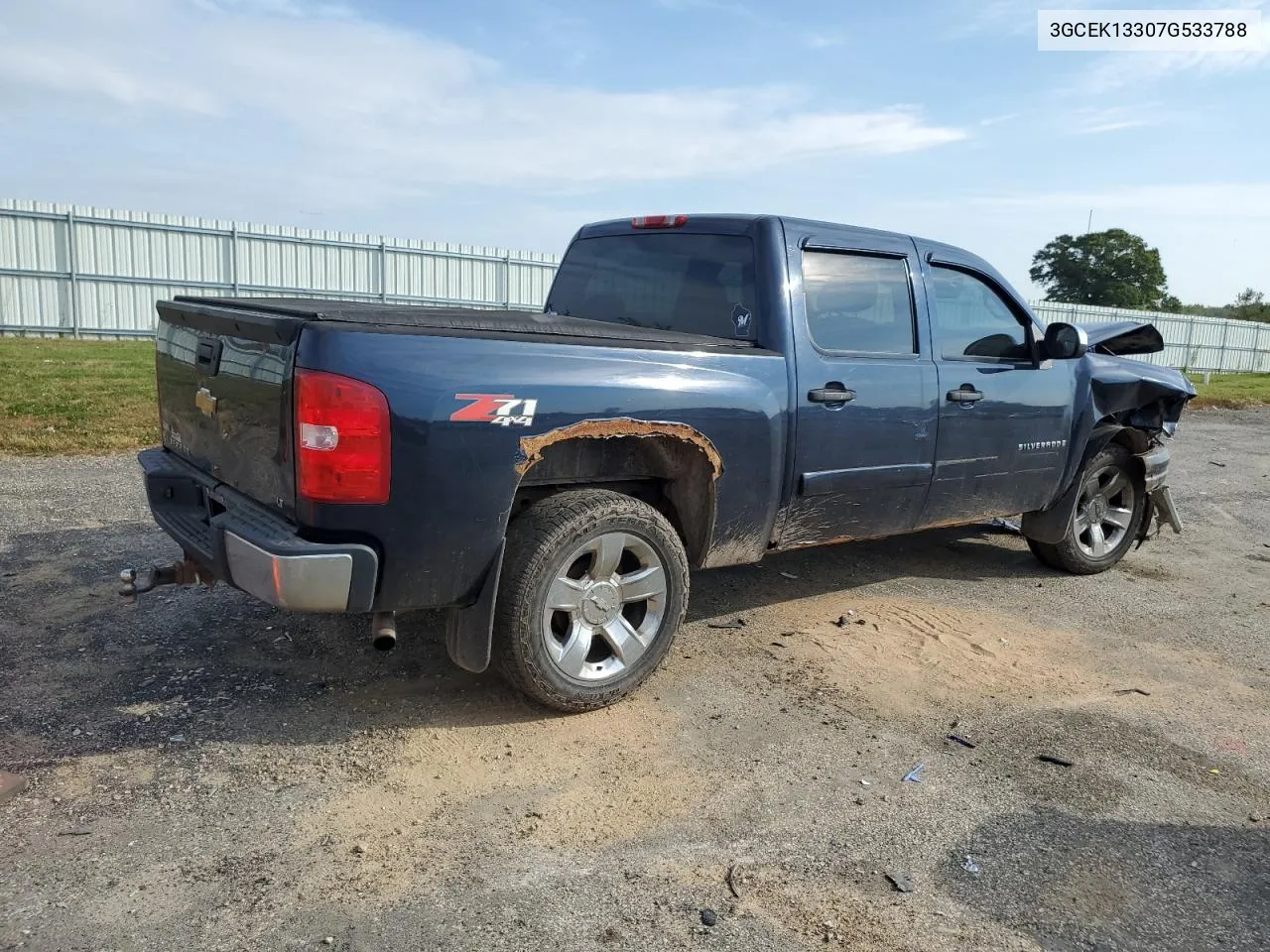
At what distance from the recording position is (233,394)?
3426mm

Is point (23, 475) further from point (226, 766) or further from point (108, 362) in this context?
point (108, 362)

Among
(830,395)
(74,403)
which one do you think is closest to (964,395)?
(830,395)

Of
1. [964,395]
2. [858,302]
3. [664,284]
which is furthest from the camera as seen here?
[964,395]

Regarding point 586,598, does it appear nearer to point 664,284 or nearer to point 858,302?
point 664,284

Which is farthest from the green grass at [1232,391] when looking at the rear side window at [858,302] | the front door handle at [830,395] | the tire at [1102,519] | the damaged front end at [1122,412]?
the front door handle at [830,395]

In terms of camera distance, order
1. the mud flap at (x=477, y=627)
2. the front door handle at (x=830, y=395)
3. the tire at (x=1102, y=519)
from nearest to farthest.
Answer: the mud flap at (x=477, y=627), the front door handle at (x=830, y=395), the tire at (x=1102, y=519)

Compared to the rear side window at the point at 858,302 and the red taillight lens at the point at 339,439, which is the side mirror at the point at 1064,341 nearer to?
the rear side window at the point at 858,302

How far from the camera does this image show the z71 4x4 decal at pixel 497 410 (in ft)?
10.4

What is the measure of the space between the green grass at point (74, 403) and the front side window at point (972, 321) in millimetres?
6987

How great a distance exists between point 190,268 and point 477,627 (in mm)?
20944

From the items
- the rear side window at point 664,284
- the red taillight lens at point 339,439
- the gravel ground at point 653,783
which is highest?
the rear side window at point 664,284

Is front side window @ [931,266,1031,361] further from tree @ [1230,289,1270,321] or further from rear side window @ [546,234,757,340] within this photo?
tree @ [1230,289,1270,321]

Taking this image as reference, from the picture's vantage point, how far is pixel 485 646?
3453 millimetres

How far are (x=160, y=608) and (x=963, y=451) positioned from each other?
395 centimetres
